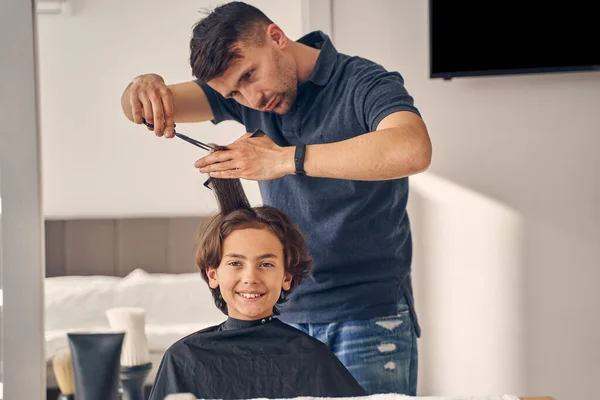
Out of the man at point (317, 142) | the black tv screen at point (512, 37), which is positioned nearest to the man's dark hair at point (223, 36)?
the man at point (317, 142)

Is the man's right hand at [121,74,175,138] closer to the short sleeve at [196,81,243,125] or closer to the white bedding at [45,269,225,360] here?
the short sleeve at [196,81,243,125]

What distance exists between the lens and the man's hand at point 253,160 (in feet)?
5.60

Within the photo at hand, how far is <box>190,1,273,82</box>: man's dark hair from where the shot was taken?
175cm

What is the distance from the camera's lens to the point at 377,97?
174 centimetres

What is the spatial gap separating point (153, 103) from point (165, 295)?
1.60 feet

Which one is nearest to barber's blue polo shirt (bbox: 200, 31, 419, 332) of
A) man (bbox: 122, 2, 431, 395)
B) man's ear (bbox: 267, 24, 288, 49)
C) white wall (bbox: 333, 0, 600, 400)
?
man (bbox: 122, 2, 431, 395)

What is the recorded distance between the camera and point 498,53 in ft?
7.33

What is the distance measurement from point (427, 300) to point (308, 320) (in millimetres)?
504

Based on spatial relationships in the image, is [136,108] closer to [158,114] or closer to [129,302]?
[158,114]

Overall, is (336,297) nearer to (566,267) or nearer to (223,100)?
(223,100)

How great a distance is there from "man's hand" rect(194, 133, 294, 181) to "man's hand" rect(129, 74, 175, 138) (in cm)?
15

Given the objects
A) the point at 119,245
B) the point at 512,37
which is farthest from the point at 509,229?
the point at 119,245

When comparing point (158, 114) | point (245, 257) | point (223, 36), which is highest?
point (223, 36)

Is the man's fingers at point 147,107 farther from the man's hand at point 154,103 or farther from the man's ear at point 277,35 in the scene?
the man's ear at point 277,35
